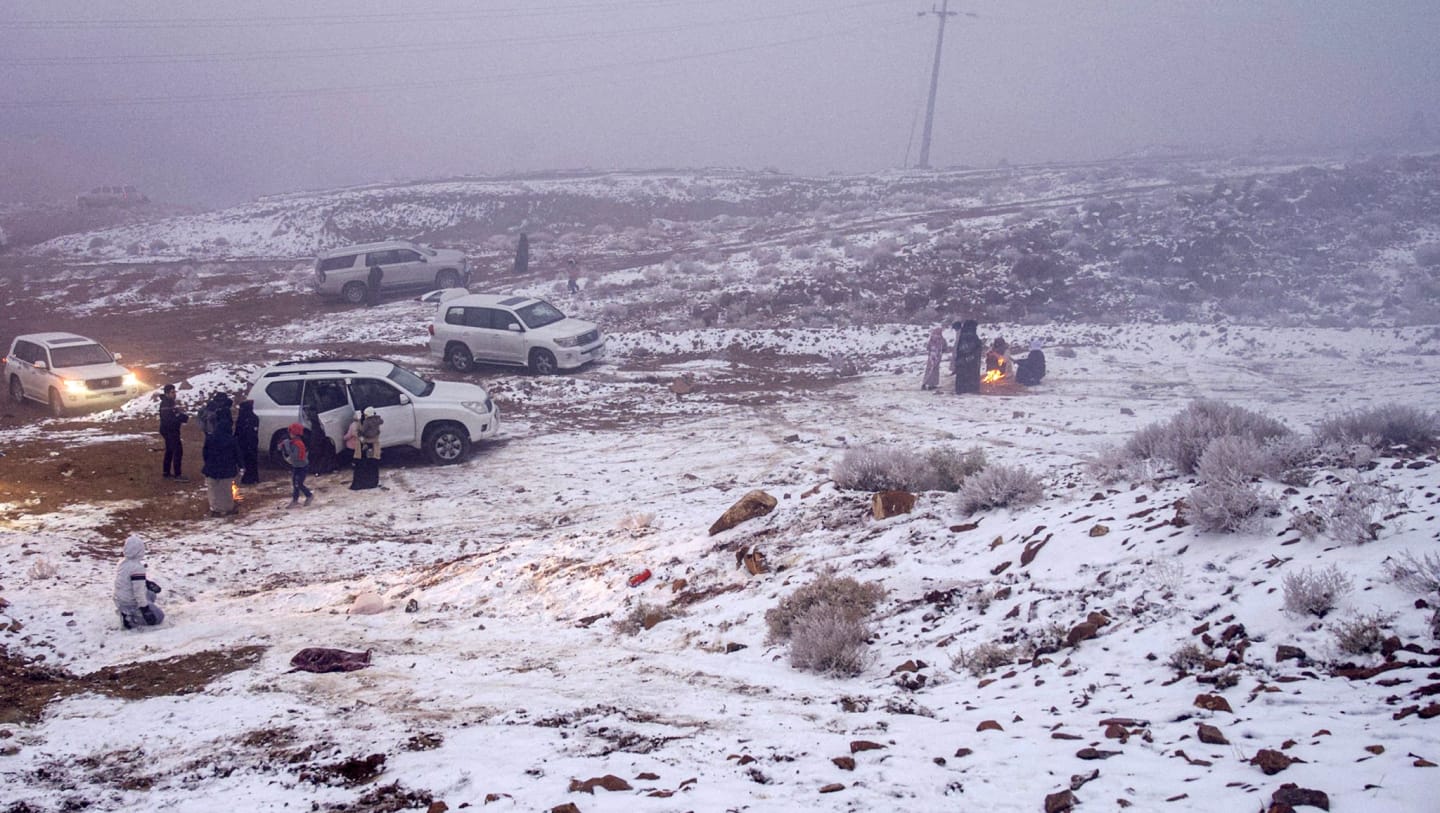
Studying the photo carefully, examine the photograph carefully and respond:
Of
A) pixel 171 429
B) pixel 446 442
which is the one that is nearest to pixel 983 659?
pixel 446 442

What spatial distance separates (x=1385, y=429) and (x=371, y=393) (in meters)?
13.0

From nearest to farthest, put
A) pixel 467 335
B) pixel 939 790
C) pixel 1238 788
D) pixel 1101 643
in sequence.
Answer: pixel 1238 788, pixel 939 790, pixel 1101 643, pixel 467 335

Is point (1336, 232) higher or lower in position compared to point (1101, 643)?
higher

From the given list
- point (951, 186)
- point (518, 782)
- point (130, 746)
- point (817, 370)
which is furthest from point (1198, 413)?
point (951, 186)

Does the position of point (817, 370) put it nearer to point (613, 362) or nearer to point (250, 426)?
point (613, 362)

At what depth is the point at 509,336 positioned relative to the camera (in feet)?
63.4

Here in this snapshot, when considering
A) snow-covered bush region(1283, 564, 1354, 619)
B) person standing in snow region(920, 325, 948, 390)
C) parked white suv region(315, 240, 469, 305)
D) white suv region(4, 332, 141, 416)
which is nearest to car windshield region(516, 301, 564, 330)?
white suv region(4, 332, 141, 416)

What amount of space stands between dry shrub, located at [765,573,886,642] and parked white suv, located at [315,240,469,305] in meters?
24.3

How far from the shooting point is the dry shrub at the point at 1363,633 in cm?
442

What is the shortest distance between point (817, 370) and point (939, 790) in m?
16.4

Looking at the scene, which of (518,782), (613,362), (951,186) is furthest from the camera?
(951,186)

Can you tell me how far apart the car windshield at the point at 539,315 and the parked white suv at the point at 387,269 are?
9.90 metres

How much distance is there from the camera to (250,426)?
12359 millimetres

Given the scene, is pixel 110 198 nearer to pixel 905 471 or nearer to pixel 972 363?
pixel 972 363
